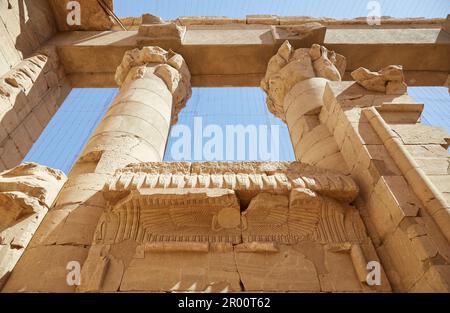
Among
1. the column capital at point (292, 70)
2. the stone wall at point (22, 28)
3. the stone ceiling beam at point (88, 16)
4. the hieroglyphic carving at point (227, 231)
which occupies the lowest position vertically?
the hieroglyphic carving at point (227, 231)

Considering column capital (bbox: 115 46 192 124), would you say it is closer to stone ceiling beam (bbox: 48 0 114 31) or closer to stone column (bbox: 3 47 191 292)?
stone column (bbox: 3 47 191 292)

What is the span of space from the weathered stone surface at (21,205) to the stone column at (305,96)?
3448mm

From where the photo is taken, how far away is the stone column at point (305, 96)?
484 cm

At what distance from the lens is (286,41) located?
7711 millimetres

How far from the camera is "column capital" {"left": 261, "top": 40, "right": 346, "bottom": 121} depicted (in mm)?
6680

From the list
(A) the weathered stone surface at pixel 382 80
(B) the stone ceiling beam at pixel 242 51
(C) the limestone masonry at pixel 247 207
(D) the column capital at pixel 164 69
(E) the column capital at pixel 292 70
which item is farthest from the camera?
(B) the stone ceiling beam at pixel 242 51

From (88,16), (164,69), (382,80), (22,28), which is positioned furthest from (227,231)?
(88,16)

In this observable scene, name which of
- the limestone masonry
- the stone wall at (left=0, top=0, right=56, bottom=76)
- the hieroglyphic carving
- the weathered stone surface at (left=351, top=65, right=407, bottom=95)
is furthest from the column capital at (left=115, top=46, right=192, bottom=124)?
the weathered stone surface at (left=351, top=65, right=407, bottom=95)

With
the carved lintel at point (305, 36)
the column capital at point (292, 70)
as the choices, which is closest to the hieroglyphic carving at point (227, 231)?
the column capital at point (292, 70)

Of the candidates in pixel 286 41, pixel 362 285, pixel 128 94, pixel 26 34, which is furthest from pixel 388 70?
pixel 26 34

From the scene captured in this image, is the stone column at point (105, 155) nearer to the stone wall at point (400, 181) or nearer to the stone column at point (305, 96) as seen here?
the stone column at point (305, 96)

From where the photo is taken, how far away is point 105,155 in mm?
4512

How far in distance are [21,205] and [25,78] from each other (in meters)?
4.53

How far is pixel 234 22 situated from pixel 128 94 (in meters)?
5.44
